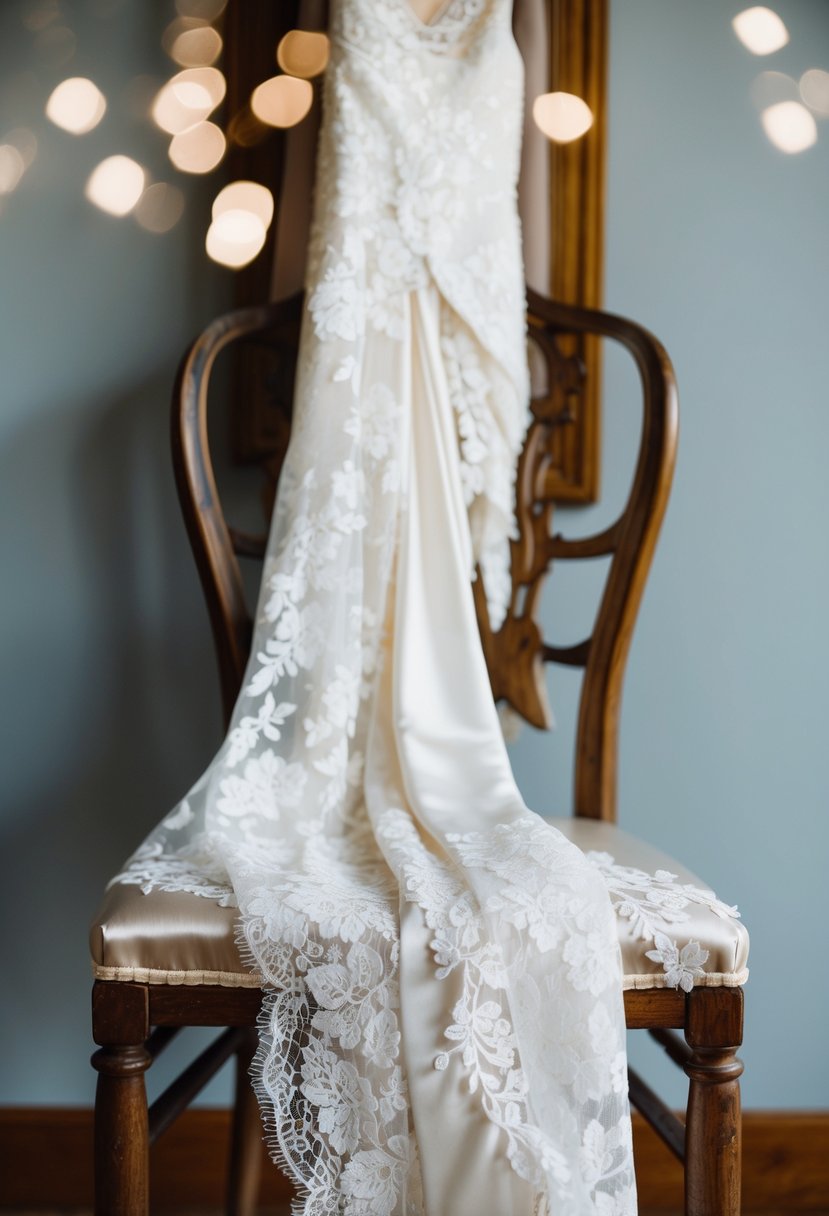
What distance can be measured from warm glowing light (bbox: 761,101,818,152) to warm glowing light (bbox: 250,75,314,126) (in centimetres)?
65

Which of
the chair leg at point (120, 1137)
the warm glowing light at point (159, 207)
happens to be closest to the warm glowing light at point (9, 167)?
the warm glowing light at point (159, 207)

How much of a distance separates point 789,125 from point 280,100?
711 millimetres

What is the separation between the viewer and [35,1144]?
134 cm

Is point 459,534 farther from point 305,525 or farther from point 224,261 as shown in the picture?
point 224,261

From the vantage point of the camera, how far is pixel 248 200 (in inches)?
52.8

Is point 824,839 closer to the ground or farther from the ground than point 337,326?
closer to the ground

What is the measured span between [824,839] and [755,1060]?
327 mm

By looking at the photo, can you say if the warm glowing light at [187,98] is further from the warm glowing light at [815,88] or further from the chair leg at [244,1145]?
the chair leg at [244,1145]

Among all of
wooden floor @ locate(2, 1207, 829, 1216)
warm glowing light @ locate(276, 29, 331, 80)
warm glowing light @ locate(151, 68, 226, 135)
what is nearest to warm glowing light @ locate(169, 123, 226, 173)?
warm glowing light @ locate(151, 68, 226, 135)

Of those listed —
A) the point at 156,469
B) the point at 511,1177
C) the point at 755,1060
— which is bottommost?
the point at 755,1060

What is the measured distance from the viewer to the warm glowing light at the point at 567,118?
1330 mm

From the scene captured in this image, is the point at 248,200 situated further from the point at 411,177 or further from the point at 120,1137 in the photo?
the point at 120,1137

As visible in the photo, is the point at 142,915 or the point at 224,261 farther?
the point at 224,261

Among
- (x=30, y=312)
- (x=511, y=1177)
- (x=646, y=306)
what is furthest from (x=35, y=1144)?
(x=646, y=306)
